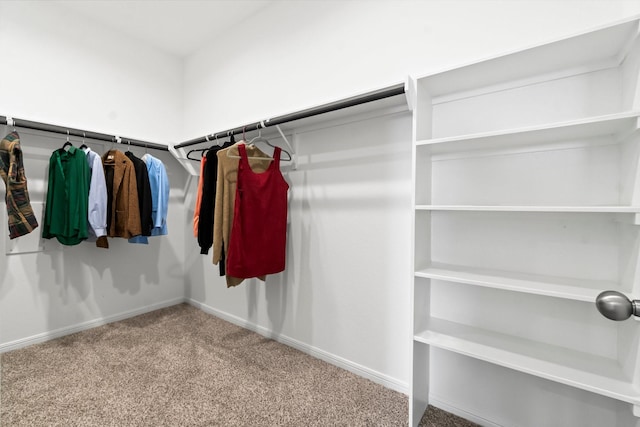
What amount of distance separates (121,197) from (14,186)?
59 cm

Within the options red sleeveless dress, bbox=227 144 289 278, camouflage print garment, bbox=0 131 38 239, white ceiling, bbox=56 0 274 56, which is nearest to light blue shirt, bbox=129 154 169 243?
camouflage print garment, bbox=0 131 38 239

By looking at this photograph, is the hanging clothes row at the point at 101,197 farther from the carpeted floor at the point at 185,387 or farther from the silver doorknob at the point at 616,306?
the silver doorknob at the point at 616,306

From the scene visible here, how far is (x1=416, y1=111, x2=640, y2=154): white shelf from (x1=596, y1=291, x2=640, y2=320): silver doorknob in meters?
0.57

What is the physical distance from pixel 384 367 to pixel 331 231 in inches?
35.4

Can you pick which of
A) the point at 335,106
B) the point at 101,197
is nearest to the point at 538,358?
the point at 335,106

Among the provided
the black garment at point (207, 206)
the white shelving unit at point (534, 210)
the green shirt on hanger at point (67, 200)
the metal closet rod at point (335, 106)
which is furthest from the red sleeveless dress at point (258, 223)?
the green shirt on hanger at point (67, 200)

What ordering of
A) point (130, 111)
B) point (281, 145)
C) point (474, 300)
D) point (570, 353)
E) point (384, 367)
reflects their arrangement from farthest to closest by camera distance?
point (130, 111) → point (281, 145) → point (384, 367) → point (474, 300) → point (570, 353)

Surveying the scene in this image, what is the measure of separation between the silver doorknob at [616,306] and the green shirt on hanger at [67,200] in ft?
9.21

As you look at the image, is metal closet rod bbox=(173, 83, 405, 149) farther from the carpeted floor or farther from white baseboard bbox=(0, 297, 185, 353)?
white baseboard bbox=(0, 297, 185, 353)

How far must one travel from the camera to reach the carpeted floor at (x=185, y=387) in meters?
1.46

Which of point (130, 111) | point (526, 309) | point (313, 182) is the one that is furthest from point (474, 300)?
point (130, 111)

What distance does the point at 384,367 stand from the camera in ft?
5.71

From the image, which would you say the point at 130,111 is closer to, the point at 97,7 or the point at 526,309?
the point at 97,7

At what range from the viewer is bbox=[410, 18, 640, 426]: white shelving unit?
1.04 m
